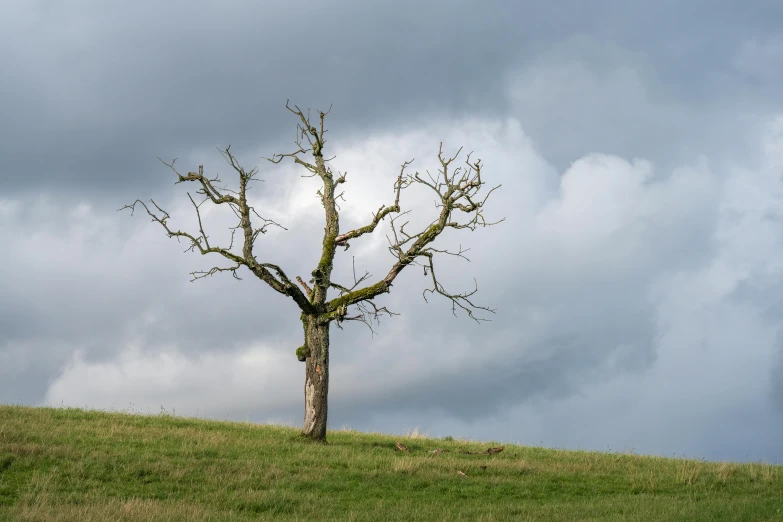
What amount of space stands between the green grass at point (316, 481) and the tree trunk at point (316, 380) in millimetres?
774

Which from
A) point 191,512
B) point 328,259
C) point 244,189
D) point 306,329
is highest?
point 244,189

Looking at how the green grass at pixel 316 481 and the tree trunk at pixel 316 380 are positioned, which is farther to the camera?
the tree trunk at pixel 316 380

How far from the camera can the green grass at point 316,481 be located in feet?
51.7

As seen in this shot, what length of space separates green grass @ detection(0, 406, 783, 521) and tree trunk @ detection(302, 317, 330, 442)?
2.54ft

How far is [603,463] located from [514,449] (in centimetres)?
504

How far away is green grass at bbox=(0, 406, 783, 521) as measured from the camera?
15750 mm

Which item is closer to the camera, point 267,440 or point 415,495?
point 415,495

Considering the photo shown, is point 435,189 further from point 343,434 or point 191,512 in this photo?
point 191,512

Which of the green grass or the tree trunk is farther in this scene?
the tree trunk

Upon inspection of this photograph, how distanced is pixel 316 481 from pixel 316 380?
27.8ft

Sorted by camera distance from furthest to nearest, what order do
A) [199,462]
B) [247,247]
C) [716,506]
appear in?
[247,247]
[199,462]
[716,506]

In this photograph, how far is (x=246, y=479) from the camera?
18.9 m

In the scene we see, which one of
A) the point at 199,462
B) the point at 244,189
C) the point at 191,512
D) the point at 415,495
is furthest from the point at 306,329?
the point at 191,512

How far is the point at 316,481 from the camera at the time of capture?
63.3 ft
